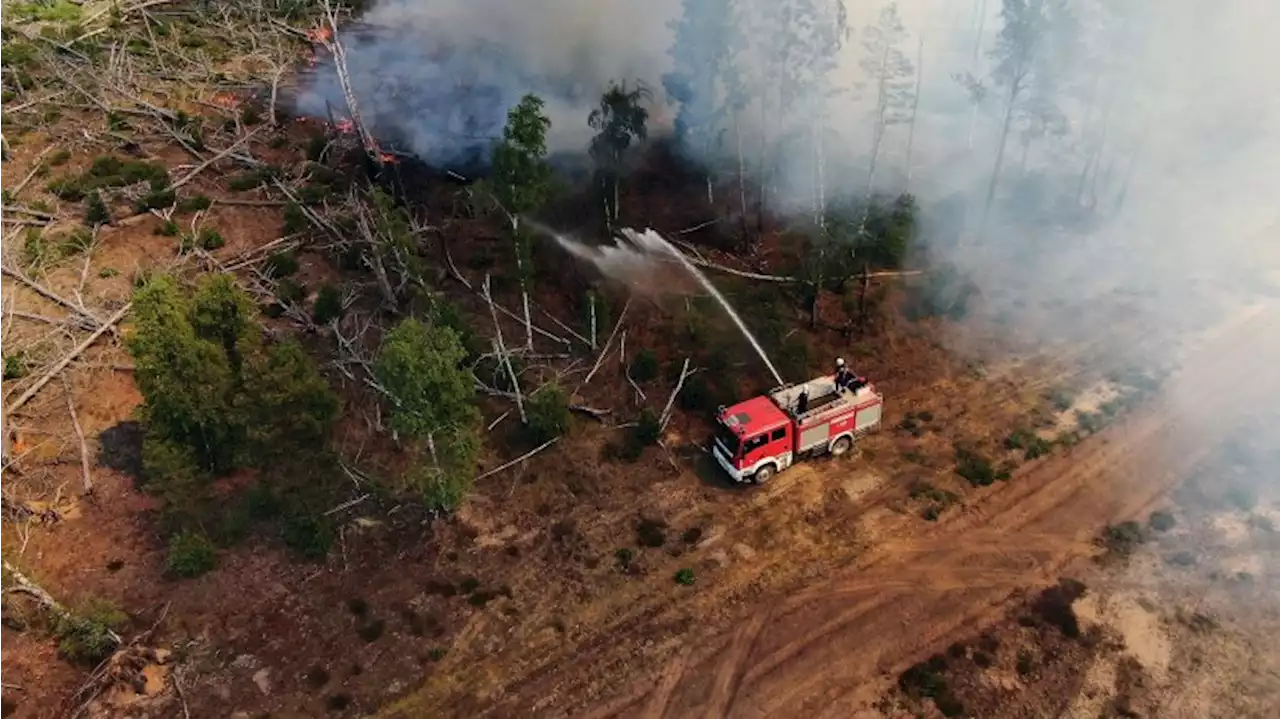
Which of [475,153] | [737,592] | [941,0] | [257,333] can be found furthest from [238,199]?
[941,0]

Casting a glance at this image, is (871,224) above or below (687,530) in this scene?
above

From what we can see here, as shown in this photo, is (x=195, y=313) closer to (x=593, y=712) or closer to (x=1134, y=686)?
(x=593, y=712)

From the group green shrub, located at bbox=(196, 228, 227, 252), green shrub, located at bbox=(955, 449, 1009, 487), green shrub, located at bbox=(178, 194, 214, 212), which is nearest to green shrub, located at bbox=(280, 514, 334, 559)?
green shrub, located at bbox=(196, 228, 227, 252)

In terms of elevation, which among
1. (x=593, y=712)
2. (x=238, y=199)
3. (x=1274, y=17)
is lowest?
(x=593, y=712)

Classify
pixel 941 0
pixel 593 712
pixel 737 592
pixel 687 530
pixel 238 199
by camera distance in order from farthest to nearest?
pixel 941 0 → pixel 238 199 → pixel 687 530 → pixel 737 592 → pixel 593 712

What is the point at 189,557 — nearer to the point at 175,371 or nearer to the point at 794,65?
the point at 175,371

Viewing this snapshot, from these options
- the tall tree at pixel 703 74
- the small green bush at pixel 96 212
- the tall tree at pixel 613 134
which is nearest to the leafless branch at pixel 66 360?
the small green bush at pixel 96 212

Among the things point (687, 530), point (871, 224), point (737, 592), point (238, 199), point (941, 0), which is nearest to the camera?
point (737, 592)
